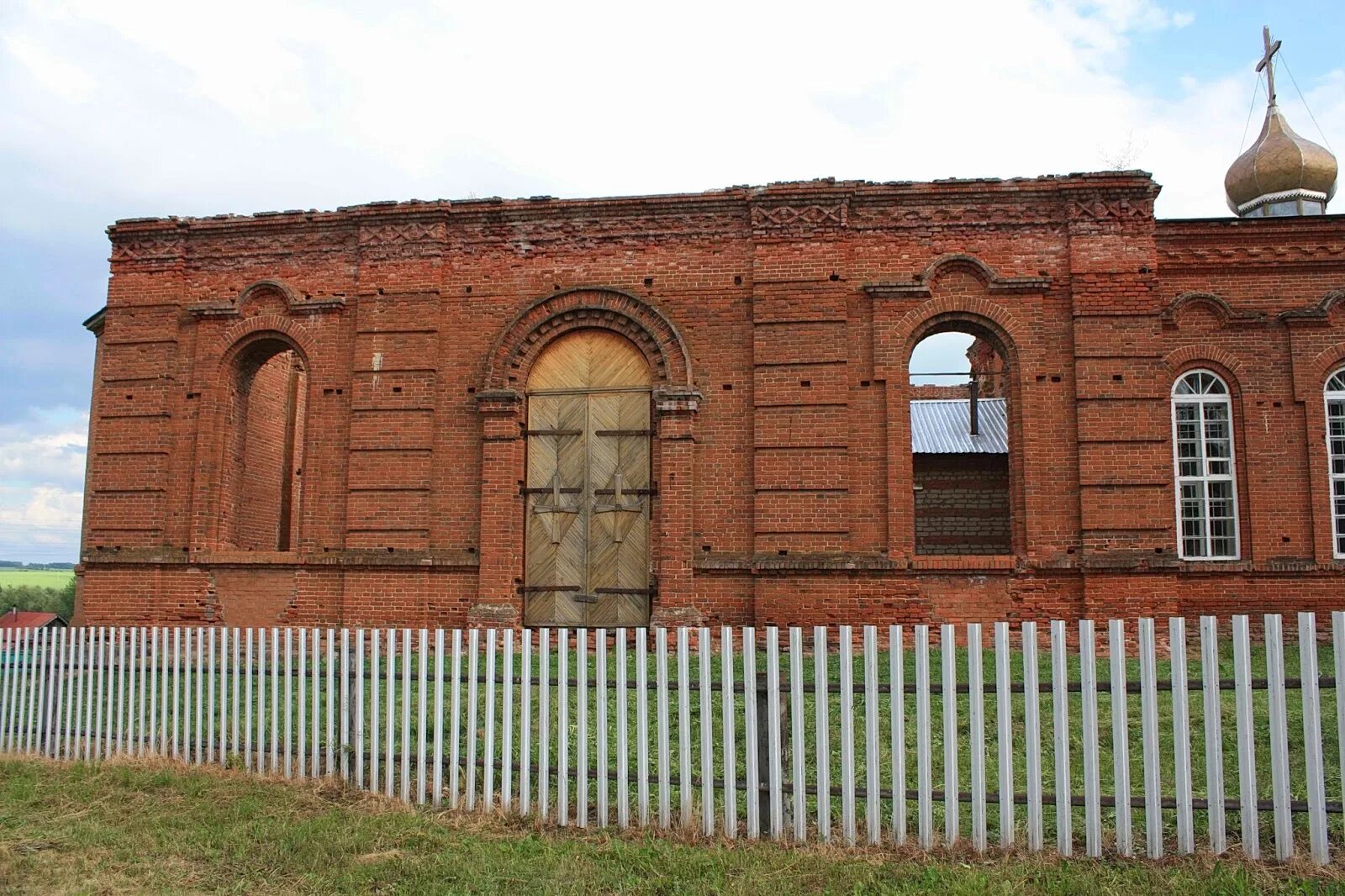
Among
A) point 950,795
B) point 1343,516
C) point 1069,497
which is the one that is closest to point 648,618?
point 1069,497

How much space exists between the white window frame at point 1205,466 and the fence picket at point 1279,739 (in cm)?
933

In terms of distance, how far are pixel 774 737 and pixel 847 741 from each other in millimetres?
417

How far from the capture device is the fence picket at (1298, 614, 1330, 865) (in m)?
5.12

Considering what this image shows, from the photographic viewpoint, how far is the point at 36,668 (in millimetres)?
8703

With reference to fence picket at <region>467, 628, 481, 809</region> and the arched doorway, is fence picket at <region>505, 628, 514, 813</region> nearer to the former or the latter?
fence picket at <region>467, 628, 481, 809</region>

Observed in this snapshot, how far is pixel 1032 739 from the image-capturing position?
5422 mm

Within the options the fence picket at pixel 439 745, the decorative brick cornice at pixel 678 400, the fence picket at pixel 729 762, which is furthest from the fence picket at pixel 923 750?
the decorative brick cornice at pixel 678 400

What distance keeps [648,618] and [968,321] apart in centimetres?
558

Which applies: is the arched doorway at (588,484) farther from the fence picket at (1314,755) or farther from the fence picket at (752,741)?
the fence picket at (1314,755)

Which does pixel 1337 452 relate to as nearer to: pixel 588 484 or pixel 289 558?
pixel 588 484

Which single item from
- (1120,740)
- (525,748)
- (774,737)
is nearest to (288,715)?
(525,748)

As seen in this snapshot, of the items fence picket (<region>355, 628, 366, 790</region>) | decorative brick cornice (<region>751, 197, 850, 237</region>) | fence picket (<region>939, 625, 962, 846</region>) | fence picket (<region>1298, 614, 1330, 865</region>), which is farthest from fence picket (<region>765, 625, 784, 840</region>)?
decorative brick cornice (<region>751, 197, 850, 237</region>)

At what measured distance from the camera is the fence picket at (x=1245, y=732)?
5.22 metres

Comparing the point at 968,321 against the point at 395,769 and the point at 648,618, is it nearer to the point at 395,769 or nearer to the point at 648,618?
the point at 648,618
